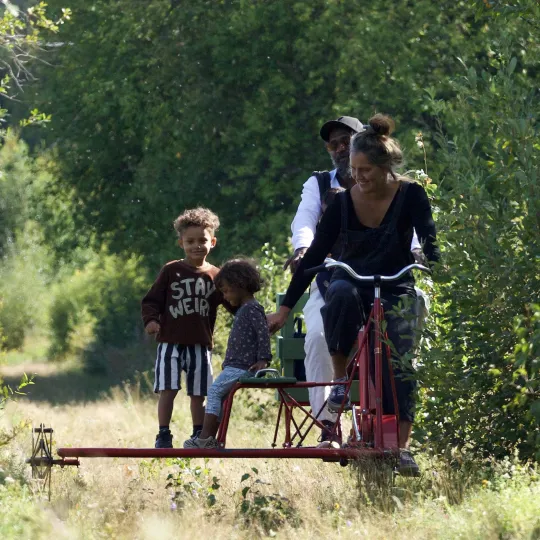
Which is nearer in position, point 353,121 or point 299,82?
point 353,121

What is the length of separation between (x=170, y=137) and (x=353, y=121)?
16949 millimetres

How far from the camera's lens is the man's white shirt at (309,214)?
7.96 metres

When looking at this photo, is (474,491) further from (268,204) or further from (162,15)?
(162,15)

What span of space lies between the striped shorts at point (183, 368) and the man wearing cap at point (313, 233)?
0.59 m

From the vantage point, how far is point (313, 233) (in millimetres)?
8070

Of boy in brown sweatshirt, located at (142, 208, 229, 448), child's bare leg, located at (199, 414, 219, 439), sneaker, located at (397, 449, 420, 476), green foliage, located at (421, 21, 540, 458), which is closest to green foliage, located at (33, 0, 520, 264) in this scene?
boy in brown sweatshirt, located at (142, 208, 229, 448)

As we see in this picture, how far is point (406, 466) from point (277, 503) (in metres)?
0.65

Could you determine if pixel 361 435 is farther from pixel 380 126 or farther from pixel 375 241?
pixel 380 126

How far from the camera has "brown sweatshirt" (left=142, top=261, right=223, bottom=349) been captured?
308 inches

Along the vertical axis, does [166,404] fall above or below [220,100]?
below

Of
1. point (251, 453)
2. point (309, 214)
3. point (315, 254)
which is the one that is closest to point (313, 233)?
point (309, 214)

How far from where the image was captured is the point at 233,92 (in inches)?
956

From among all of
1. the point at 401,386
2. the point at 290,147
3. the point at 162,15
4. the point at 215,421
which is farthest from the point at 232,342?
the point at 162,15

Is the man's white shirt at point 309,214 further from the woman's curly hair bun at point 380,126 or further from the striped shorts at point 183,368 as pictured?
the woman's curly hair bun at point 380,126
